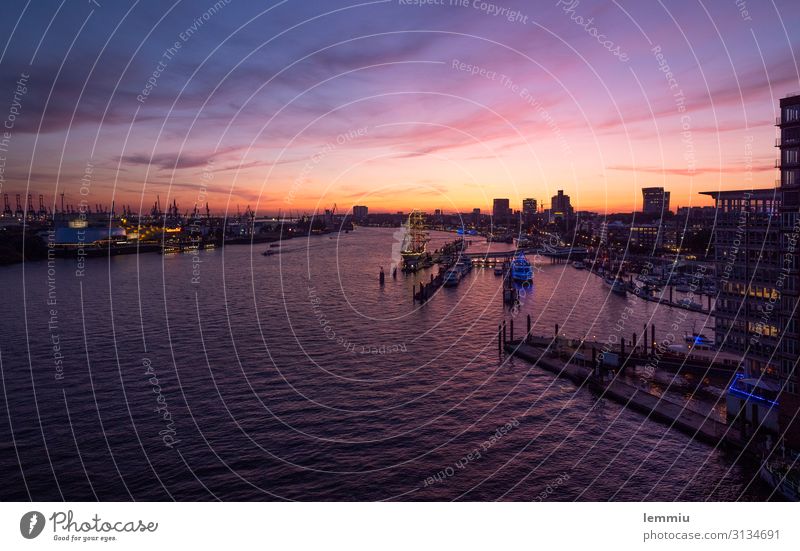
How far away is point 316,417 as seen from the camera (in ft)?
41.3

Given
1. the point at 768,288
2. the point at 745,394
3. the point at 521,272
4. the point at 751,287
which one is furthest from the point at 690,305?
the point at 745,394

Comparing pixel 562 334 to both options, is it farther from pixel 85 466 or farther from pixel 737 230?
pixel 85 466

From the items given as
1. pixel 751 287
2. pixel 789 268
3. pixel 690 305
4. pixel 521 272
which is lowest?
pixel 690 305

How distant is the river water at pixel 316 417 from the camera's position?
32.0 feet

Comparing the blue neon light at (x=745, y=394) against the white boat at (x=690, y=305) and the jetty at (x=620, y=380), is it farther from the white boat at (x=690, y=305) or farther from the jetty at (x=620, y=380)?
the white boat at (x=690, y=305)

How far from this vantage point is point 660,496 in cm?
948

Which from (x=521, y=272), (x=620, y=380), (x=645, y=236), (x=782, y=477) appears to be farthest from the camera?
(x=645, y=236)

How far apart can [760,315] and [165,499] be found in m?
13.3

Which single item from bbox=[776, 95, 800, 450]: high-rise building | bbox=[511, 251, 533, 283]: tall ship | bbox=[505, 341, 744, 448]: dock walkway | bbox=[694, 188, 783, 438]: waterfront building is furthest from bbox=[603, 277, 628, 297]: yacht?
bbox=[776, 95, 800, 450]: high-rise building

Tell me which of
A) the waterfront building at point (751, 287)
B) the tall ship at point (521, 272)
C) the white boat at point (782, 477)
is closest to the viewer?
the white boat at point (782, 477)

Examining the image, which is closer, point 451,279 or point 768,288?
point 768,288

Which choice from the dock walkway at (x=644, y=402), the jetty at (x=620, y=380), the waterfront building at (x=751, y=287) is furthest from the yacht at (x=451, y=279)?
the waterfront building at (x=751, y=287)

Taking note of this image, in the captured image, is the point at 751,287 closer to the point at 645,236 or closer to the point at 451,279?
the point at 451,279

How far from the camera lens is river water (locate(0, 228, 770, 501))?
32.0ft
